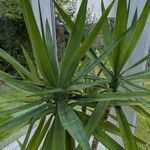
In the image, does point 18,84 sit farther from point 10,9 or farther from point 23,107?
point 10,9

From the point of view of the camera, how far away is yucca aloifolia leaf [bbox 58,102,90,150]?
875 millimetres

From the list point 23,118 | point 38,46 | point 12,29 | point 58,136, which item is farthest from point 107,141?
point 12,29

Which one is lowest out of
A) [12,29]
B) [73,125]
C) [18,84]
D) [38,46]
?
[73,125]

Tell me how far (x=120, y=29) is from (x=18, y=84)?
45 cm

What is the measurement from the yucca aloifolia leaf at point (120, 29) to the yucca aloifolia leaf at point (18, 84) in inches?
13.3

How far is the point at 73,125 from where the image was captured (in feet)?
3.04

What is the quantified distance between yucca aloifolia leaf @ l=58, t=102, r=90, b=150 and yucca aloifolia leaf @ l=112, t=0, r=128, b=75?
0.97ft

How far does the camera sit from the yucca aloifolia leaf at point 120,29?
1.12 m

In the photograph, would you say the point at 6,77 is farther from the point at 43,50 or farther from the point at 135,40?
the point at 135,40

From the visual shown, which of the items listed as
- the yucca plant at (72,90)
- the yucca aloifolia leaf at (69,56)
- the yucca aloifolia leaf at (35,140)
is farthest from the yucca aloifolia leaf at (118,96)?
the yucca aloifolia leaf at (35,140)

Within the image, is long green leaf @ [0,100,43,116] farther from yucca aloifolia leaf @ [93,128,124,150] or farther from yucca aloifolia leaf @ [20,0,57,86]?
yucca aloifolia leaf @ [93,128,124,150]

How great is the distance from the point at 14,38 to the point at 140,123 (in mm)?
1018

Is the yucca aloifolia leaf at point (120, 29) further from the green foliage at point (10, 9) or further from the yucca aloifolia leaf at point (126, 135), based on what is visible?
the green foliage at point (10, 9)

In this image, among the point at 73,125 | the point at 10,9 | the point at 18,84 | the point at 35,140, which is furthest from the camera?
the point at 10,9
